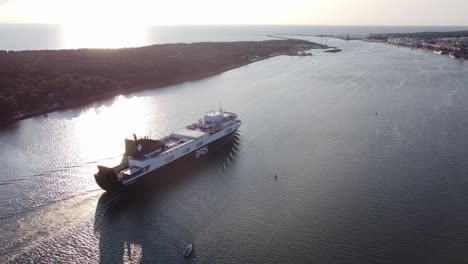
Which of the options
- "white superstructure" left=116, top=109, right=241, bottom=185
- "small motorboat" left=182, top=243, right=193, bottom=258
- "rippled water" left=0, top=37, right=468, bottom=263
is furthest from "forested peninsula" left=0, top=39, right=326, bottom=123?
"small motorboat" left=182, top=243, right=193, bottom=258

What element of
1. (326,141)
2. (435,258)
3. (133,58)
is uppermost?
(133,58)

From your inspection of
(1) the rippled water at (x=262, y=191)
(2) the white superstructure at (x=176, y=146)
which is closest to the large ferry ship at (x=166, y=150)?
(2) the white superstructure at (x=176, y=146)

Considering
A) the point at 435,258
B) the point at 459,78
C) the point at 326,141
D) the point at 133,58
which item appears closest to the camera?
the point at 435,258

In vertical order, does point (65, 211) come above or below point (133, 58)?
below

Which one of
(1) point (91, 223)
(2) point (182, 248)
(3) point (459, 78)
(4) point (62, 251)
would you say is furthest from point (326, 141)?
(3) point (459, 78)

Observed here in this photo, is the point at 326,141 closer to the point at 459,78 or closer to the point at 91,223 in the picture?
the point at 91,223

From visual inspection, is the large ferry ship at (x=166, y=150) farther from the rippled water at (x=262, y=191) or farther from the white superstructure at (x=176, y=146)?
the rippled water at (x=262, y=191)
